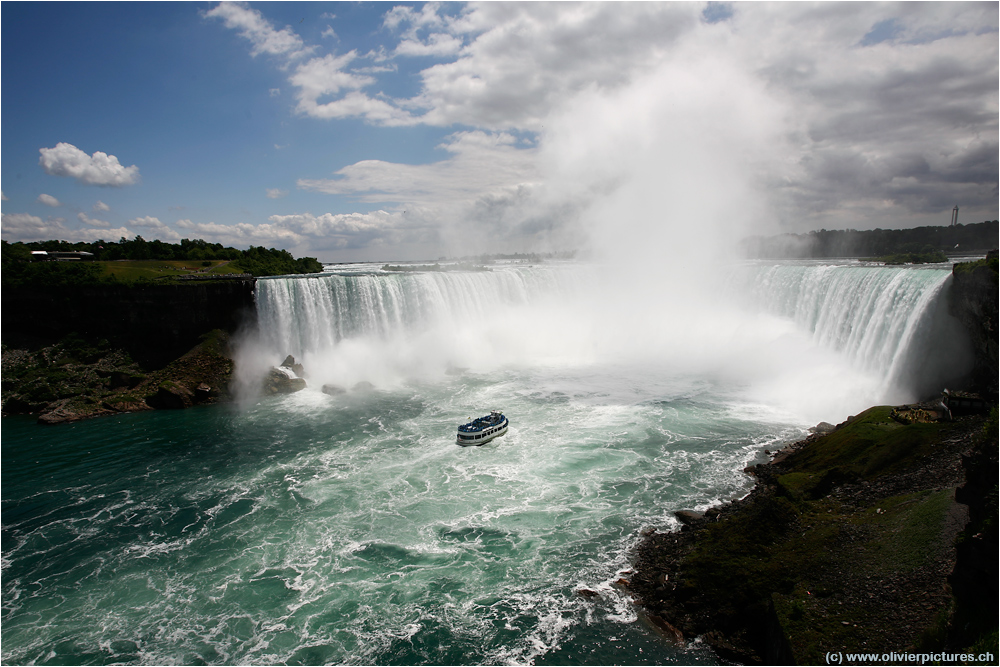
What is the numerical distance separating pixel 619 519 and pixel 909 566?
24.0 ft

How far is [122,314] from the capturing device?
115 feet

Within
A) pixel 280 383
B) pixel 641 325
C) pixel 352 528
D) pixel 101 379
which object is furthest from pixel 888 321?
pixel 101 379

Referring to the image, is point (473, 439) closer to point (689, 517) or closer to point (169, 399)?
point (689, 517)

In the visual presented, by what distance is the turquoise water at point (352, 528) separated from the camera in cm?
1139

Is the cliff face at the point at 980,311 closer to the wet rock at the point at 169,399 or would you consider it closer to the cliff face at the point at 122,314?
the wet rock at the point at 169,399

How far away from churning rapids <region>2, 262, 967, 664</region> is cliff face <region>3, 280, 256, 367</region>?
4.47 meters

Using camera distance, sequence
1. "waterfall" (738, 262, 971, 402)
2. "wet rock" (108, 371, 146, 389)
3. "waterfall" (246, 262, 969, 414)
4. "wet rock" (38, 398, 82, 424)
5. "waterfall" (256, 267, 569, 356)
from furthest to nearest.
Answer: "waterfall" (256, 267, 569, 356) → "wet rock" (108, 371, 146, 389) → "wet rock" (38, 398, 82, 424) → "waterfall" (246, 262, 969, 414) → "waterfall" (738, 262, 971, 402)

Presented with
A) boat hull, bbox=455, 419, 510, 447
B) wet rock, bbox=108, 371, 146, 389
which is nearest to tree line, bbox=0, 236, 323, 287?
wet rock, bbox=108, 371, 146, 389

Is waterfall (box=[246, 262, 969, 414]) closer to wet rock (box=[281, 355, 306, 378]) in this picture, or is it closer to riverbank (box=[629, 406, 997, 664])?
wet rock (box=[281, 355, 306, 378])

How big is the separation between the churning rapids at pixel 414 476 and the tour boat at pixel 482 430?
0.61 metres

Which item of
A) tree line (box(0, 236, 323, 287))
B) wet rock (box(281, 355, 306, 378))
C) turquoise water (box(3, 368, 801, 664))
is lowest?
turquoise water (box(3, 368, 801, 664))

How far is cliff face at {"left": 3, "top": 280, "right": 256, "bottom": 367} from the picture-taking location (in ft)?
114

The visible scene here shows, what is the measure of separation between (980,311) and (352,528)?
86.7 feet

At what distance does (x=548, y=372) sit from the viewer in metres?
35.7
